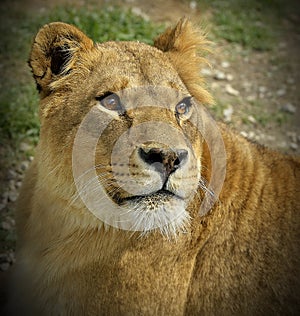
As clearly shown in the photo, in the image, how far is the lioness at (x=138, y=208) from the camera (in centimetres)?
324

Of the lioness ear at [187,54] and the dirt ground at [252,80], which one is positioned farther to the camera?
the dirt ground at [252,80]

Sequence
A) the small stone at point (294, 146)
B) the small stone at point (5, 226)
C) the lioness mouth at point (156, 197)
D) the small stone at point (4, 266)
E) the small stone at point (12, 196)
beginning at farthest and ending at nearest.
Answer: the small stone at point (294, 146) → the small stone at point (12, 196) → the small stone at point (5, 226) → the small stone at point (4, 266) → the lioness mouth at point (156, 197)

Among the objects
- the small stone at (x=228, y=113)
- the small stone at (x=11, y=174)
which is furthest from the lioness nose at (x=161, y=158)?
the small stone at (x=228, y=113)

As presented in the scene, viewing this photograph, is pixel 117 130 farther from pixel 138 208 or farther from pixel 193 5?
pixel 193 5

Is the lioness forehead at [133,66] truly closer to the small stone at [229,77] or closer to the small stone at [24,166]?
the small stone at [24,166]

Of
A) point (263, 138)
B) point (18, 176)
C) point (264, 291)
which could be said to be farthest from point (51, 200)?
point (263, 138)

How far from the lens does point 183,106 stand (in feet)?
11.5

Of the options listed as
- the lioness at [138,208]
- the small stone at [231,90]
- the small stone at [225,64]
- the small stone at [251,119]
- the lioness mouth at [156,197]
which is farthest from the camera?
the small stone at [225,64]

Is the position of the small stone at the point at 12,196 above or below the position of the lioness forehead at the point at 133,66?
below

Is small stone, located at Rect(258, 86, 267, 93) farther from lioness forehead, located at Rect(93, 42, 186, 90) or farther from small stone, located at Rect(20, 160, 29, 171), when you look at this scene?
lioness forehead, located at Rect(93, 42, 186, 90)

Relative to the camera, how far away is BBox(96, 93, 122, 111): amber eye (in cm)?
330

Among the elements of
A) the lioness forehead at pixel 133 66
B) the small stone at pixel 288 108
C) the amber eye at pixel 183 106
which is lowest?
the small stone at pixel 288 108

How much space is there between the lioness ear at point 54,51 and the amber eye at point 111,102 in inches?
14.5

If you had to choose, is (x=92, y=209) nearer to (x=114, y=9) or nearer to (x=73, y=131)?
(x=73, y=131)
